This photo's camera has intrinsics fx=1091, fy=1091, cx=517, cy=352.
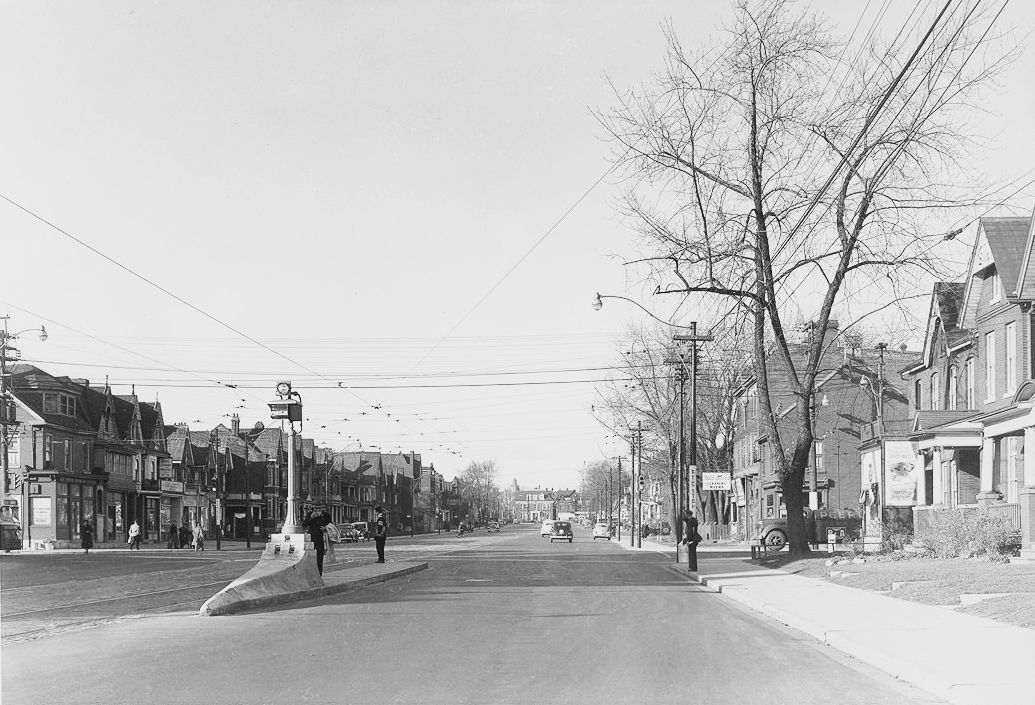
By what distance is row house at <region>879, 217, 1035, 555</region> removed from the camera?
32094mm

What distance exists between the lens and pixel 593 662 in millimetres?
12367

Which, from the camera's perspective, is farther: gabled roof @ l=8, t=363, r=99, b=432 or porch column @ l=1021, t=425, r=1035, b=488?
gabled roof @ l=8, t=363, r=99, b=432

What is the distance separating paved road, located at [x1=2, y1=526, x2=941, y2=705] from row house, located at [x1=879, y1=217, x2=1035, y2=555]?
1537 cm

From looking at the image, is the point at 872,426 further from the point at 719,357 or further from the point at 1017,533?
the point at 1017,533

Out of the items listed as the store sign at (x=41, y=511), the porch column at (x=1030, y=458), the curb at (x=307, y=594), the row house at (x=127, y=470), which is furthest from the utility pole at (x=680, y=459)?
the store sign at (x=41, y=511)

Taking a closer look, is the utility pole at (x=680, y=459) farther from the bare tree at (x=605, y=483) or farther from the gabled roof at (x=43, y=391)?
the bare tree at (x=605, y=483)

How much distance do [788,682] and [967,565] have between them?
16406 millimetres

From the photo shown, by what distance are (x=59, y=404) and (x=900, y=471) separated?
4808 centimetres

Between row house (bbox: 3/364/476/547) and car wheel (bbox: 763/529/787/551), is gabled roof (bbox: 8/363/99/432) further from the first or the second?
car wheel (bbox: 763/529/787/551)

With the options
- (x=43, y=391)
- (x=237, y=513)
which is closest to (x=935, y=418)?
(x=43, y=391)

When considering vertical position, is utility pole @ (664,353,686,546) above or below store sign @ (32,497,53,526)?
above

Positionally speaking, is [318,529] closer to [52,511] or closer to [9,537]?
[9,537]

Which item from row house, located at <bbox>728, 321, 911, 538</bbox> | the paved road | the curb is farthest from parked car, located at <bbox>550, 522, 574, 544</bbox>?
the paved road

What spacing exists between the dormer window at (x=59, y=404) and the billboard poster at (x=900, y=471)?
47.4 metres
